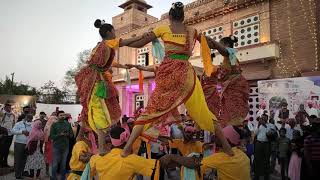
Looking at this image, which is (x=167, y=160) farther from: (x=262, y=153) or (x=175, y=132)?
(x=262, y=153)

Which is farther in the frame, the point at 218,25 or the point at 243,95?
the point at 218,25

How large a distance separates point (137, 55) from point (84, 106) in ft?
62.5

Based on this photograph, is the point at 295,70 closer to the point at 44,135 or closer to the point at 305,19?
the point at 305,19

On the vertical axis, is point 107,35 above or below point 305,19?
below

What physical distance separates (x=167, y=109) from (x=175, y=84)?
1.09 ft

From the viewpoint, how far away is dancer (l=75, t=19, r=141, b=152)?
5.20 m

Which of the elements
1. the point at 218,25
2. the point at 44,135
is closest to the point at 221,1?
the point at 218,25

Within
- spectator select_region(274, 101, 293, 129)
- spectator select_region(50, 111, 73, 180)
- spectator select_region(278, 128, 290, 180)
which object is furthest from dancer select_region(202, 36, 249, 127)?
spectator select_region(274, 101, 293, 129)

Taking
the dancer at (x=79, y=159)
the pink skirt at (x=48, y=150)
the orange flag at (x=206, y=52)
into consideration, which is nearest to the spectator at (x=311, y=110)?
the pink skirt at (x=48, y=150)

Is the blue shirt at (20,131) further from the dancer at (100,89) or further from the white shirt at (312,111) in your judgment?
the white shirt at (312,111)

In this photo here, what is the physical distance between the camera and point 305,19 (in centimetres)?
1548

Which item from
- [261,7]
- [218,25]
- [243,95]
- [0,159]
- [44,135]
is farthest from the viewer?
[218,25]

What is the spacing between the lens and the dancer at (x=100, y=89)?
5199mm

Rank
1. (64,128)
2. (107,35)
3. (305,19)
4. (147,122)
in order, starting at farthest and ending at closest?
(305,19) → (64,128) → (107,35) → (147,122)
